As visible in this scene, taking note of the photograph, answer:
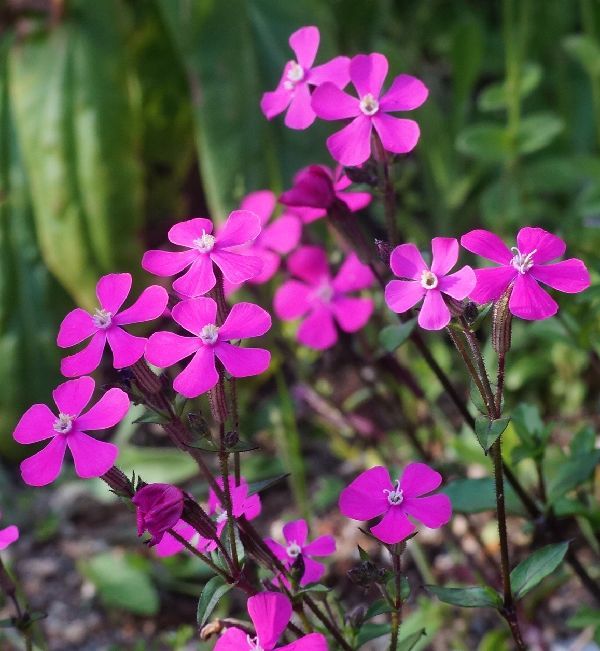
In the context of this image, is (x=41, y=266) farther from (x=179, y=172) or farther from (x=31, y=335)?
(x=179, y=172)

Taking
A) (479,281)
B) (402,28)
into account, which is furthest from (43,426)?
(402,28)

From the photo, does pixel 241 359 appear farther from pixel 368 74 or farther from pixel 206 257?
pixel 368 74

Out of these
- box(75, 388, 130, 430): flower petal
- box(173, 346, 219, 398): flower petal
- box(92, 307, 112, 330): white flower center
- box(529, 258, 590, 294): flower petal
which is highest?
box(529, 258, 590, 294): flower petal

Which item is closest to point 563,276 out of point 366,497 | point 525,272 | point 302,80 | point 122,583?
point 525,272

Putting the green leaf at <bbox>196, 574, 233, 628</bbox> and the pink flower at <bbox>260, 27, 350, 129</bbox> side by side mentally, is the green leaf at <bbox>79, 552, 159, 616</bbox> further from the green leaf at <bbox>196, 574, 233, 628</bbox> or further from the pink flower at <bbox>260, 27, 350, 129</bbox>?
the pink flower at <bbox>260, 27, 350, 129</bbox>

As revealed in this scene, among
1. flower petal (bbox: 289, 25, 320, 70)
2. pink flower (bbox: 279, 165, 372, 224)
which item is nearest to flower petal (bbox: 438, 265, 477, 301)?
pink flower (bbox: 279, 165, 372, 224)

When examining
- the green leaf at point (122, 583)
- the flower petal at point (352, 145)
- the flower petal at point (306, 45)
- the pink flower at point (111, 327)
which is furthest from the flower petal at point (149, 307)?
the green leaf at point (122, 583)
